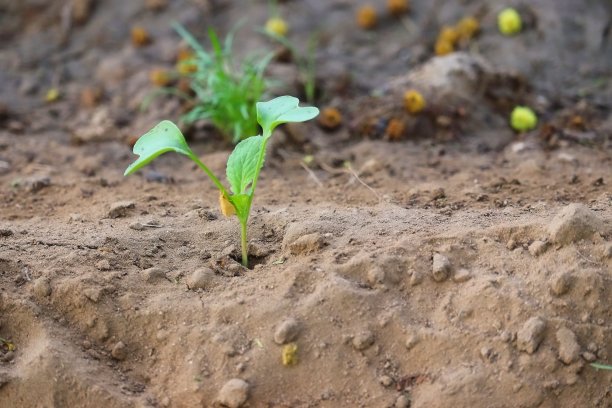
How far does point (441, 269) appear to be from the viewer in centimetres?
240

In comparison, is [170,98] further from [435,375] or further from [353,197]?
[435,375]

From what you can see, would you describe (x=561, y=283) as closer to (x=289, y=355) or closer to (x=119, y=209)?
(x=289, y=355)

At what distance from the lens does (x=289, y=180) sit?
347 cm

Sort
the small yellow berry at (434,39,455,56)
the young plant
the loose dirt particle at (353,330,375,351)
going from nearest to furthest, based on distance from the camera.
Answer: the loose dirt particle at (353,330,375,351) < the young plant < the small yellow berry at (434,39,455,56)

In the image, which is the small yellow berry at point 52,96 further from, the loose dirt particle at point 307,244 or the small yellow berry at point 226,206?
the loose dirt particle at point 307,244

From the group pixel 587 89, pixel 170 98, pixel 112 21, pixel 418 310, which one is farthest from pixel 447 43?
pixel 418 310

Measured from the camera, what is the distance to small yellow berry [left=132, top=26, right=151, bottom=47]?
4809 millimetres

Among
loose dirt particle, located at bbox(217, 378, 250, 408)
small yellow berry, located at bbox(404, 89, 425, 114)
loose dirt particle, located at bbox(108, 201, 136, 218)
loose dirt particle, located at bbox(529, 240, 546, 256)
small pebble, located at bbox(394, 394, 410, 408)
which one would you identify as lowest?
small yellow berry, located at bbox(404, 89, 425, 114)

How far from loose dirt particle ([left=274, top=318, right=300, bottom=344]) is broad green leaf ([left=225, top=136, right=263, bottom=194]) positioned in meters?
0.49

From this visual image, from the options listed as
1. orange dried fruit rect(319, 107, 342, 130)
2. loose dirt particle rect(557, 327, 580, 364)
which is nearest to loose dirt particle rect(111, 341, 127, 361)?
loose dirt particle rect(557, 327, 580, 364)

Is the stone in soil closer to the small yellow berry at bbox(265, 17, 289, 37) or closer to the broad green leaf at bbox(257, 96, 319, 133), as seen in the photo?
the broad green leaf at bbox(257, 96, 319, 133)

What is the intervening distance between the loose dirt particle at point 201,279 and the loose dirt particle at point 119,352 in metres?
0.28

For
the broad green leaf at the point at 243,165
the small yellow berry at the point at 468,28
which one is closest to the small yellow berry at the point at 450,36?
the small yellow berry at the point at 468,28

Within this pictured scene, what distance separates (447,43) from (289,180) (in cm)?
154
